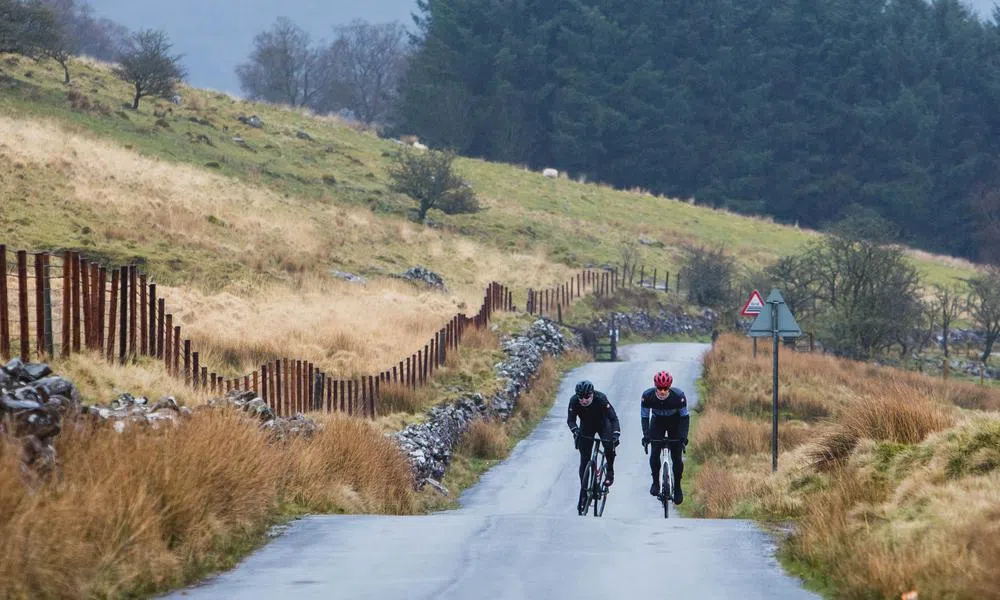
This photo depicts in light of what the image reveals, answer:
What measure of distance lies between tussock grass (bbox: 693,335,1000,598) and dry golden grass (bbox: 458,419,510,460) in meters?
6.05

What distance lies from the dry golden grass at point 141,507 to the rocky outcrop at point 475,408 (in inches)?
301

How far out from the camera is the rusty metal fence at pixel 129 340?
17.0m

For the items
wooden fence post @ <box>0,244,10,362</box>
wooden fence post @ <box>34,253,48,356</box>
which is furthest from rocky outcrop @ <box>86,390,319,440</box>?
wooden fence post @ <box>34,253,48,356</box>

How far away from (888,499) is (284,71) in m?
129

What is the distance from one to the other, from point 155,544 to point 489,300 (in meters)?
32.4

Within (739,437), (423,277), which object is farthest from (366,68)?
(739,437)

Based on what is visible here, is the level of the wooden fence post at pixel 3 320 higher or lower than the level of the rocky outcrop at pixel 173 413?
higher

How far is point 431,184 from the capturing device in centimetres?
6481

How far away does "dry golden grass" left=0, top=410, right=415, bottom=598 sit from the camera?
333 inches

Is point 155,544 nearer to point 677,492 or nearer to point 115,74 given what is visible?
point 677,492

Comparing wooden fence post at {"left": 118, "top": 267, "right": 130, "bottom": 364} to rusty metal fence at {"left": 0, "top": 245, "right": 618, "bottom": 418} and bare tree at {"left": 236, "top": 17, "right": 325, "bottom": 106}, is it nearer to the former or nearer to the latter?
rusty metal fence at {"left": 0, "top": 245, "right": 618, "bottom": 418}

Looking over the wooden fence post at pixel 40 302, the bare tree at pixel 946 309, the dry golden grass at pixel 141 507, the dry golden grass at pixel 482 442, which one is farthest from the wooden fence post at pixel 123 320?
the bare tree at pixel 946 309

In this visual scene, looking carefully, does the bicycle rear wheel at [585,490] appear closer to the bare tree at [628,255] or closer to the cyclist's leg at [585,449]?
the cyclist's leg at [585,449]

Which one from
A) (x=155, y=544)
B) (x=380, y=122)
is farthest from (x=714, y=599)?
(x=380, y=122)
